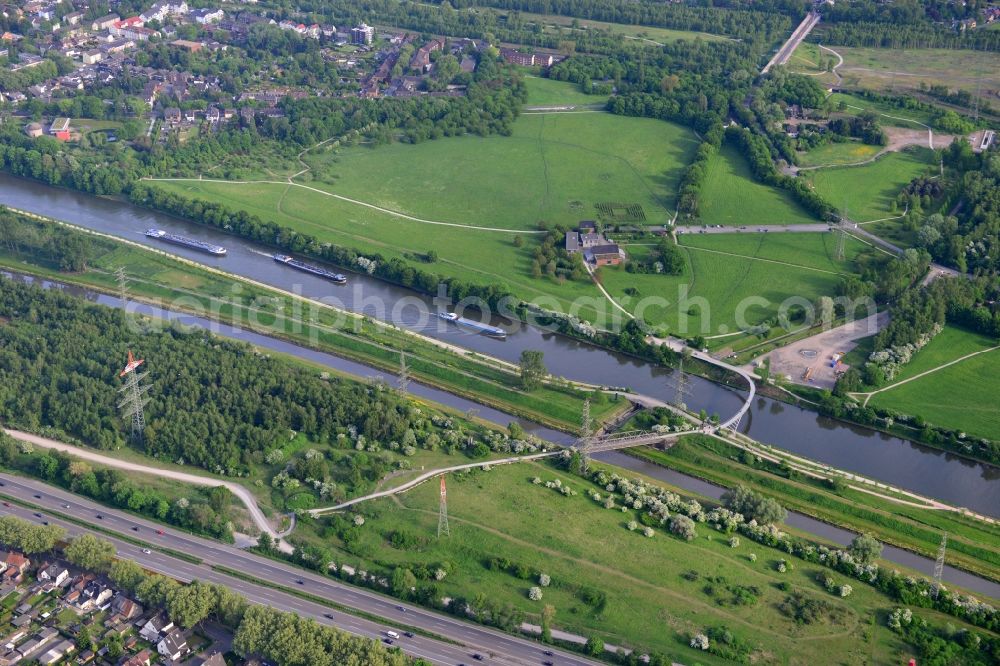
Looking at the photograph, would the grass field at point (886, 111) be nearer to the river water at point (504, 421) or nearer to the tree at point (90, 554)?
the river water at point (504, 421)

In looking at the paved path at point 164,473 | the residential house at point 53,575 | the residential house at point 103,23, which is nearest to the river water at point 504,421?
the paved path at point 164,473

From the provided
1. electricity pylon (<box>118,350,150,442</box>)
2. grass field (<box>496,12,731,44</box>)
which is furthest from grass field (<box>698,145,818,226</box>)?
electricity pylon (<box>118,350,150,442</box>)

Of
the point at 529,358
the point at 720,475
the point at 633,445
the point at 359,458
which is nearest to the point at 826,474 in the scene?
the point at 720,475

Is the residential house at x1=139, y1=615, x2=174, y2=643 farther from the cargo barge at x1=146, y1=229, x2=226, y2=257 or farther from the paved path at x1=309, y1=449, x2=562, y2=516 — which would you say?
the cargo barge at x1=146, y1=229, x2=226, y2=257

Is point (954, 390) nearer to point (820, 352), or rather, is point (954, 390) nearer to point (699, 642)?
point (820, 352)

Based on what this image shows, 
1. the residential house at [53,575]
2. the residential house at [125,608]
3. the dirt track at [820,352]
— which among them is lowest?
the residential house at [125,608]
